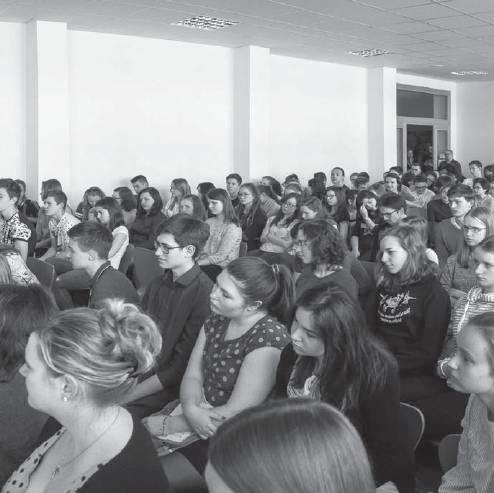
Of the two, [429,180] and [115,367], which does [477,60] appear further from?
[115,367]

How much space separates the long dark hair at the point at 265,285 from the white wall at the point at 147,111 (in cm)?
668

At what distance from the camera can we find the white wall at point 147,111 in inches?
358

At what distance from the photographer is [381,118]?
13062 mm

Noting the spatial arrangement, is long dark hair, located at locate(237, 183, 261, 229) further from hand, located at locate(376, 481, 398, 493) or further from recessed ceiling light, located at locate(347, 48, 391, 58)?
hand, located at locate(376, 481, 398, 493)

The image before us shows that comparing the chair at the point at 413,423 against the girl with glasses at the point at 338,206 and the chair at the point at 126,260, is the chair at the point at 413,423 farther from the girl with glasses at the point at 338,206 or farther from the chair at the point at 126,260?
the girl with glasses at the point at 338,206

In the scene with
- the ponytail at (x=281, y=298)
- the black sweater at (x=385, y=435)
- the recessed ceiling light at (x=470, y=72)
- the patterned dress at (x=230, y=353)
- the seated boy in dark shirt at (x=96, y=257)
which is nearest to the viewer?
the black sweater at (x=385, y=435)

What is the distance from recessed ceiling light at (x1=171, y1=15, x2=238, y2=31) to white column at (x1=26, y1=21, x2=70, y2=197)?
4.98ft

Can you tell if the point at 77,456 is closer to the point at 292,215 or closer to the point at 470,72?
the point at 292,215

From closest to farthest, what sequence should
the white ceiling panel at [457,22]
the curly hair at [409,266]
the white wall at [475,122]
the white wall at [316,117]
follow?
the curly hair at [409,266]
the white ceiling panel at [457,22]
the white wall at [316,117]
the white wall at [475,122]

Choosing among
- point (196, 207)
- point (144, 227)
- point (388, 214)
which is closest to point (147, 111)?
point (144, 227)

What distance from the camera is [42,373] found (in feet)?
5.38

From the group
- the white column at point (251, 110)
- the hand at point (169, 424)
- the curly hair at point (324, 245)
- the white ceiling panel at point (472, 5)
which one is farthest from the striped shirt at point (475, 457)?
the white column at point (251, 110)

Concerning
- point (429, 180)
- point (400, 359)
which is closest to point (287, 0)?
point (429, 180)

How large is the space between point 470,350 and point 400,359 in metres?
1.24
